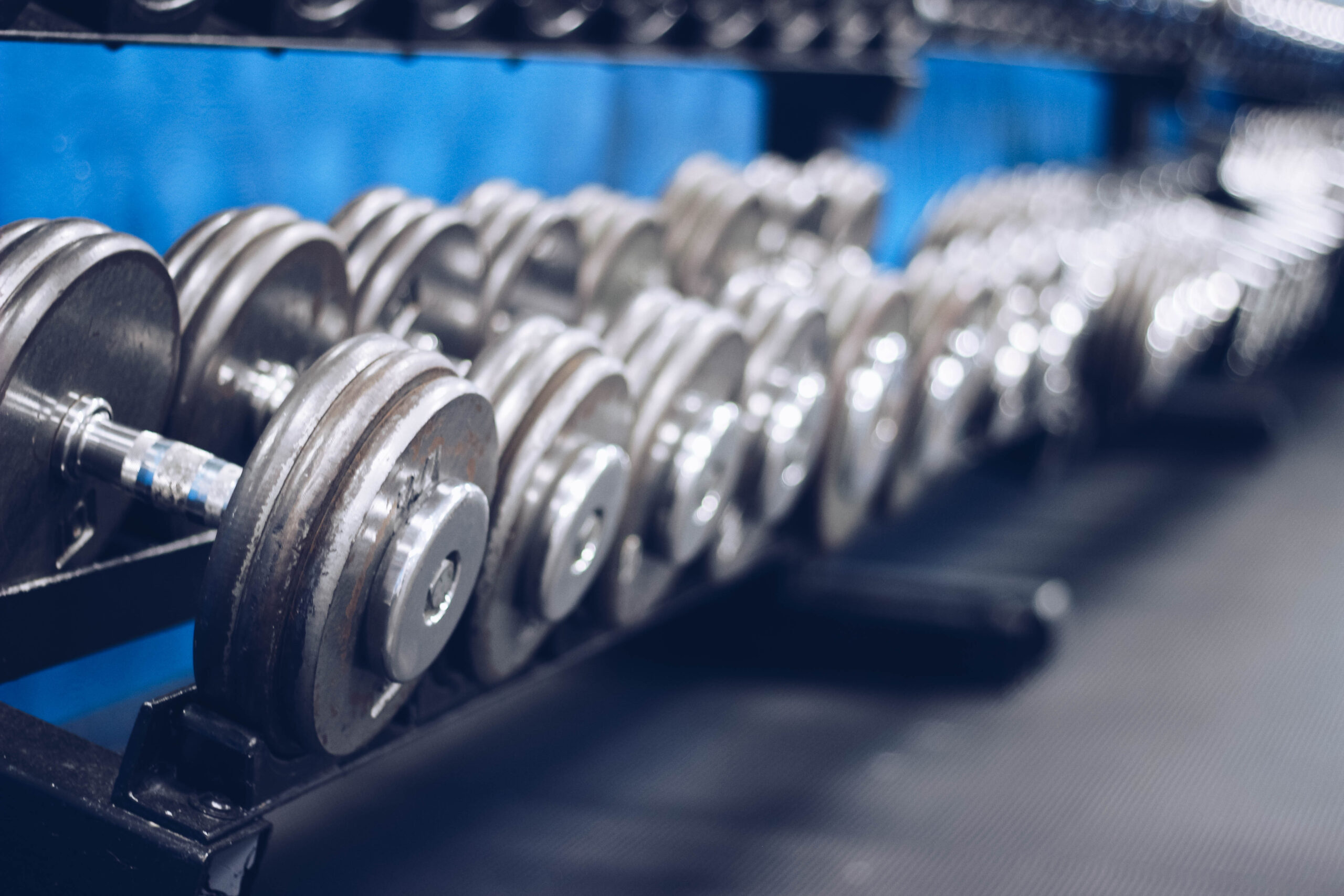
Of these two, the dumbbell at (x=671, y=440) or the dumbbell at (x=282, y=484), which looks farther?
the dumbbell at (x=671, y=440)

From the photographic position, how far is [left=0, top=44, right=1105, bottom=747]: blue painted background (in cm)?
90

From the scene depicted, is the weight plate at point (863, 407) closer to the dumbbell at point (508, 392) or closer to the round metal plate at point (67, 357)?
the dumbbell at point (508, 392)

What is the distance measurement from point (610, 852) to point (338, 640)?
472mm

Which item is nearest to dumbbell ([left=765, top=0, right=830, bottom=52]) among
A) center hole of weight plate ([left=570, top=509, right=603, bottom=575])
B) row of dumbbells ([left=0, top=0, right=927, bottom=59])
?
row of dumbbells ([left=0, top=0, right=927, bottom=59])

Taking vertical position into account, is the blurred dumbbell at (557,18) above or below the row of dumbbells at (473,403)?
above

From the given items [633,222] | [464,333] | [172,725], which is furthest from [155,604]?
[633,222]

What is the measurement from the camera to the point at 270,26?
0.89 m

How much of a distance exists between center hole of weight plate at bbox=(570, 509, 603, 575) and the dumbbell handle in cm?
22

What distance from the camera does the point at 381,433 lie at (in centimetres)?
61

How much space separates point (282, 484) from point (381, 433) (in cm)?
6

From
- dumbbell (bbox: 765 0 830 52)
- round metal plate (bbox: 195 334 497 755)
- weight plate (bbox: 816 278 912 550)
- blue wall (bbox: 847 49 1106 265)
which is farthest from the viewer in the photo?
blue wall (bbox: 847 49 1106 265)

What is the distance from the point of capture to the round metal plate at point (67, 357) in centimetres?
62

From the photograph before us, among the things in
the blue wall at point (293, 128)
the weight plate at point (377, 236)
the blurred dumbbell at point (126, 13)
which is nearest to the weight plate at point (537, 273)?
the weight plate at point (377, 236)

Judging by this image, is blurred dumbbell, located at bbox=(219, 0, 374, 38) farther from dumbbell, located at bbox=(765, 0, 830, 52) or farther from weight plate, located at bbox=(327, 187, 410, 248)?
dumbbell, located at bbox=(765, 0, 830, 52)
